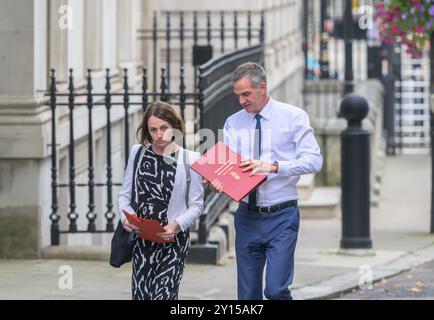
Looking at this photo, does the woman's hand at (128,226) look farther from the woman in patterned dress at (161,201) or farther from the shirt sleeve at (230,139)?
the shirt sleeve at (230,139)

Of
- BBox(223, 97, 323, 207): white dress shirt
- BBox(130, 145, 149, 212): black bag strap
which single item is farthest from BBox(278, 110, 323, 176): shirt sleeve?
BBox(130, 145, 149, 212): black bag strap

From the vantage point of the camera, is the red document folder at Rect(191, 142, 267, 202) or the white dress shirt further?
the white dress shirt

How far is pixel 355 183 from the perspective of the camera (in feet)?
50.7

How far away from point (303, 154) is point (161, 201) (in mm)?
911

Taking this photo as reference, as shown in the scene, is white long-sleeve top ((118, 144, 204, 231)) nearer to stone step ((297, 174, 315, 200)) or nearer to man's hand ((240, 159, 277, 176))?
man's hand ((240, 159, 277, 176))

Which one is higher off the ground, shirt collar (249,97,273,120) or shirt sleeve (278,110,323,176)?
shirt collar (249,97,273,120)

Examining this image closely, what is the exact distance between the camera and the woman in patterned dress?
895 cm

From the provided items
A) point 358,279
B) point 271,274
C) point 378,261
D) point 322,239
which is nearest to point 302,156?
point 271,274

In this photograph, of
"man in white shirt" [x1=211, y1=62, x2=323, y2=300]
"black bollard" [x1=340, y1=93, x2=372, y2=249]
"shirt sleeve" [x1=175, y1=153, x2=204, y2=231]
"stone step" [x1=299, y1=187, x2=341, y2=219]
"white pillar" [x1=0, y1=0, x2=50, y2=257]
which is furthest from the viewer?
"stone step" [x1=299, y1=187, x2=341, y2=219]

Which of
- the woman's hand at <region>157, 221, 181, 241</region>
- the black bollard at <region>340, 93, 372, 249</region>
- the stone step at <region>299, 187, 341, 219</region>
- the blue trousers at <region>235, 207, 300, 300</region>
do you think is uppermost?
the woman's hand at <region>157, 221, 181, 241</region>

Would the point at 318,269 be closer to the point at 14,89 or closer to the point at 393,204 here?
the point at 14,89

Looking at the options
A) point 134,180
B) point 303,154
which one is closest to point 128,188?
point 134,180

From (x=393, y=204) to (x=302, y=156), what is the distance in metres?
13.4

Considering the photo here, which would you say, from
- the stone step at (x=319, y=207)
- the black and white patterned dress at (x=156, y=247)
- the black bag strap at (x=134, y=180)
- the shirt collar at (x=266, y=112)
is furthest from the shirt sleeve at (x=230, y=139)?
the stone step at (x=319, y=207)
